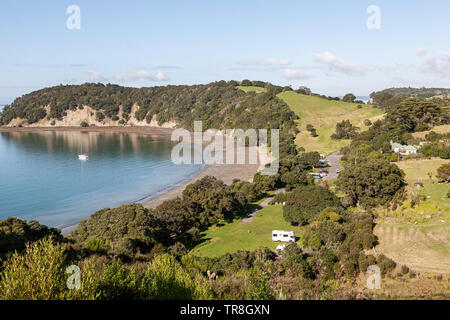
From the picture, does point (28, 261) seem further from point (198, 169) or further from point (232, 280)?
point (198, 169)

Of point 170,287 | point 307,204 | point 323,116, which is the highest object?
point 323,116

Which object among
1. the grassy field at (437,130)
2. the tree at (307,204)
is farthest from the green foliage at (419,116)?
the tree at (307,204)

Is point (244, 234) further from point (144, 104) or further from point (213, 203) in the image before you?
point (144, 104)

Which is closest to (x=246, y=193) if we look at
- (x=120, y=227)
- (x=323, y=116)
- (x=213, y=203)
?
(x=213, y=203)

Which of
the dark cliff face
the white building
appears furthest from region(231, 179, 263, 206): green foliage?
the dark cliff face

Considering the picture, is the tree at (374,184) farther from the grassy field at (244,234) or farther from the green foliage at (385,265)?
the green foliage at (385,265)

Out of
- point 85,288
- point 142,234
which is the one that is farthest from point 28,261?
point 142,234
